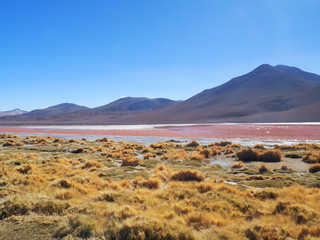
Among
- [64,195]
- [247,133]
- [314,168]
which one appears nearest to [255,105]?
[247,133]

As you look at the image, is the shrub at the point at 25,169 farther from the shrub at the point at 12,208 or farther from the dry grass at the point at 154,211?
the shrub at the point at 12,208

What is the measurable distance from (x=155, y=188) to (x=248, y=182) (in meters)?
3.77

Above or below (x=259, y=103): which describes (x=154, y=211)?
below

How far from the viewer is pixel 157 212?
5.52 metres

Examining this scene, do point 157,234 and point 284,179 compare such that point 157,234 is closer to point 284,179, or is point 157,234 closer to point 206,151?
point 284,179

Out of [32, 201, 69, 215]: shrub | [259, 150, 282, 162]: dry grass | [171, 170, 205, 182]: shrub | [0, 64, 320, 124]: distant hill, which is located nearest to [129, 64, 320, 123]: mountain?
[0, 64, 320, 124]: distant hill

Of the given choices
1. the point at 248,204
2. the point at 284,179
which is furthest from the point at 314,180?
the point at 248,204

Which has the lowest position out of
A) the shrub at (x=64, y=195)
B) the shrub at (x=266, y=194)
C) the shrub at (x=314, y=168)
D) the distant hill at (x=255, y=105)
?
the shrub at (x=314, y=168)

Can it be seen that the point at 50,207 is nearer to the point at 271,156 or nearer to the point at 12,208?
the point at 12,208

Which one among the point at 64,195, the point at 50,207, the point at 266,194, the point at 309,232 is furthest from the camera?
the point at 266,194

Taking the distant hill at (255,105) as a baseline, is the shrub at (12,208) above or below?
below

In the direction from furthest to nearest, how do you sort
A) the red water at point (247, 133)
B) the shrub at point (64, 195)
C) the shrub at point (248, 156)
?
the red water at point (247, 133), the shrub at point (248, 156), the shrub at point (64, 195)

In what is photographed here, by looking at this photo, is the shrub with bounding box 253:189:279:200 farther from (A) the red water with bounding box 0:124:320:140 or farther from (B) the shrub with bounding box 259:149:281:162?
(A) the red water with bounding box 0:124:320:140

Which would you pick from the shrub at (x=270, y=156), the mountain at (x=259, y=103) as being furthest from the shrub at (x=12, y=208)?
the mountain at (x=259, y=103)
